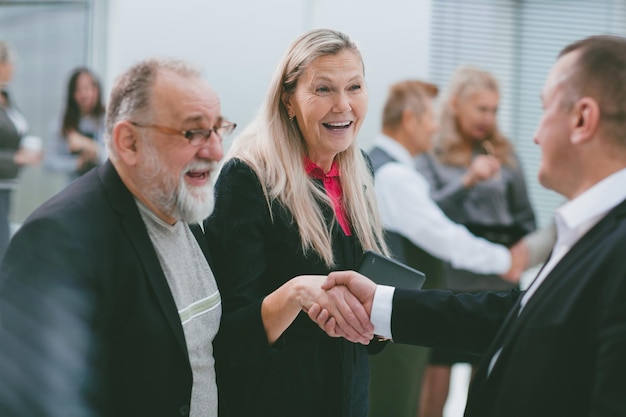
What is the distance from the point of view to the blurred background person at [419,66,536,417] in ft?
15.2

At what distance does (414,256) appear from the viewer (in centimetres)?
426

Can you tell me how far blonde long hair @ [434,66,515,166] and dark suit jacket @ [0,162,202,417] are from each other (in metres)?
3.16

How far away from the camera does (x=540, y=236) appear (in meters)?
4.66

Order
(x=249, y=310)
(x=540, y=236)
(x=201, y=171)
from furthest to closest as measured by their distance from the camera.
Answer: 1. (x=540, y=236)
2. (x=249, y=310)
3. (x=201, y=171)

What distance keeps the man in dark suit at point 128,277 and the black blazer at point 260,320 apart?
0.11 metres

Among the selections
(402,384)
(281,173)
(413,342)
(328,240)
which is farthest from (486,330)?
(402,384)

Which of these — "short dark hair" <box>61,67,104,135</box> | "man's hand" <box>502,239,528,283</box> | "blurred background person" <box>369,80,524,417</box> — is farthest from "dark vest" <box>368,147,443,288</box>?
"short dark hair" <box>61,67,104,135</box>

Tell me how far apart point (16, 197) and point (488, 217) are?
359 cm

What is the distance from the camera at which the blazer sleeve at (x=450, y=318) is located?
2.28 m

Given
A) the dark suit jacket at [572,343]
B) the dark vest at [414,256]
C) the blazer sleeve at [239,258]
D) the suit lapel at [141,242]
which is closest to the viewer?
the dark suit jacket at [572,343]

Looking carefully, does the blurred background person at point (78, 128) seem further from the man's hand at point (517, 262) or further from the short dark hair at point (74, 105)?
the man's hand at point (517, 262)

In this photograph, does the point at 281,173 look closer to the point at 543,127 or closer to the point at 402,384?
the point at 543,127

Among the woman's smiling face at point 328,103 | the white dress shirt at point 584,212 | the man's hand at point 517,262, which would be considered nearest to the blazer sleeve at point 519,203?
the man's hand at point 517,262

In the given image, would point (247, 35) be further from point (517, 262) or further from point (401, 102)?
point (517, 262)
